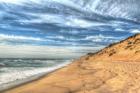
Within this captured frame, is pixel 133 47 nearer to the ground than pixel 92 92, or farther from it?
farther from it

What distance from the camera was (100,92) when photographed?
56.1 feet

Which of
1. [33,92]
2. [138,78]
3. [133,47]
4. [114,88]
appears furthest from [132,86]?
[133,47]

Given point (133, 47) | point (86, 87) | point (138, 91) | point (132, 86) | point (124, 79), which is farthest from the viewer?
point (133, 47)

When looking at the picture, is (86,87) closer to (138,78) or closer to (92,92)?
(92,92)

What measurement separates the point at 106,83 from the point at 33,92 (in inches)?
194

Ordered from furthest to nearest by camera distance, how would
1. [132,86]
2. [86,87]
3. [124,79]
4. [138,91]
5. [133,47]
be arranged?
[133,47], [124,79], [86,87], [132,86], [138,91]

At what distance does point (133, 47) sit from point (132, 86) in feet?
106

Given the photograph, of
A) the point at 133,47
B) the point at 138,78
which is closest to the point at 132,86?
the point at 138,78

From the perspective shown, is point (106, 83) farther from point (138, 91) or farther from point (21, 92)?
point (21, 92)

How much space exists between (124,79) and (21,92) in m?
6.99

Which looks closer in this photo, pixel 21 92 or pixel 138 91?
pixel 138 91

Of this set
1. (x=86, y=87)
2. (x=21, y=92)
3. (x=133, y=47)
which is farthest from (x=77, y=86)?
(x=133, y=47)

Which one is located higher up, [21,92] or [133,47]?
[133,47]

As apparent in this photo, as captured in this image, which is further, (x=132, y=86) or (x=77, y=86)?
(x=77, y=86)
